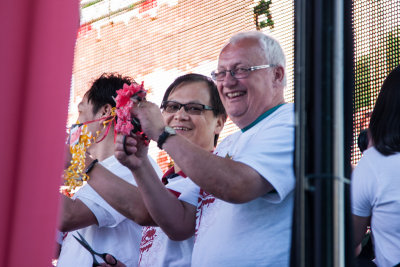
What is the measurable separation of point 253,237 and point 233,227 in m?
0.07

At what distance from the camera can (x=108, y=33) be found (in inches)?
170

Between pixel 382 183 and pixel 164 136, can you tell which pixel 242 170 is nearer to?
pixel 164 136

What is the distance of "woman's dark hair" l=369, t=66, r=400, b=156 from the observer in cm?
203

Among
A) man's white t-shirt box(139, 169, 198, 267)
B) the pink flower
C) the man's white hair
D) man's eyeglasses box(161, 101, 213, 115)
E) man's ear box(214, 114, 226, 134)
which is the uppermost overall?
the man's white hair

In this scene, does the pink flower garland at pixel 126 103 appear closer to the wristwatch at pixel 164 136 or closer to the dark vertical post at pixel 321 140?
the wristwatch at pixel 164 136

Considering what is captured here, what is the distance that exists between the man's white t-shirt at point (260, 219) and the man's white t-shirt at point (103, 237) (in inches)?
26.9

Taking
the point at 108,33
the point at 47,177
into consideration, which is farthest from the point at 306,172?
the point at 108,33

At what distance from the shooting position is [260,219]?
5.85 ft

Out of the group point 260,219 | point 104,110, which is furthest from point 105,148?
point 260,219

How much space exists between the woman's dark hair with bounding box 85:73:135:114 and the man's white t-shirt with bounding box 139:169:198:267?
0.71 m

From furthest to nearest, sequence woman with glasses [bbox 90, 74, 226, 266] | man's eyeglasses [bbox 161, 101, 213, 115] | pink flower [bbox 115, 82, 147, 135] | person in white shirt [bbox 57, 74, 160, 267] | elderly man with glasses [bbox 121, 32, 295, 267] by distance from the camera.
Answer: man's eyeglasses [bbox 161, 101, 213, 115], person in white shirt [bbox 57, 74, 160, 267], woman with glasses [bbox 90, 74, 226, 266], pink flower [bbox 115, 82, 147, 135], elderly man with glasses [bbox 121, 32, 295, 267]

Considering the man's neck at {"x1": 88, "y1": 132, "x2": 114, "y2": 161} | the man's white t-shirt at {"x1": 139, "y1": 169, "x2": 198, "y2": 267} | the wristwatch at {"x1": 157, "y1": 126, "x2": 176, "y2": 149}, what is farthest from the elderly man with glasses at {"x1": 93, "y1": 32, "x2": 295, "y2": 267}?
the man's neck at {"x1": 88, "y1": 132, "x2": 114, "y2": 161}

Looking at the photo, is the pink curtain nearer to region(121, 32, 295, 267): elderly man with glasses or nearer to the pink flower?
region(121, 32, 295, 267): elderly man with glasses

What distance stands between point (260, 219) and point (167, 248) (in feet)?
1.92
